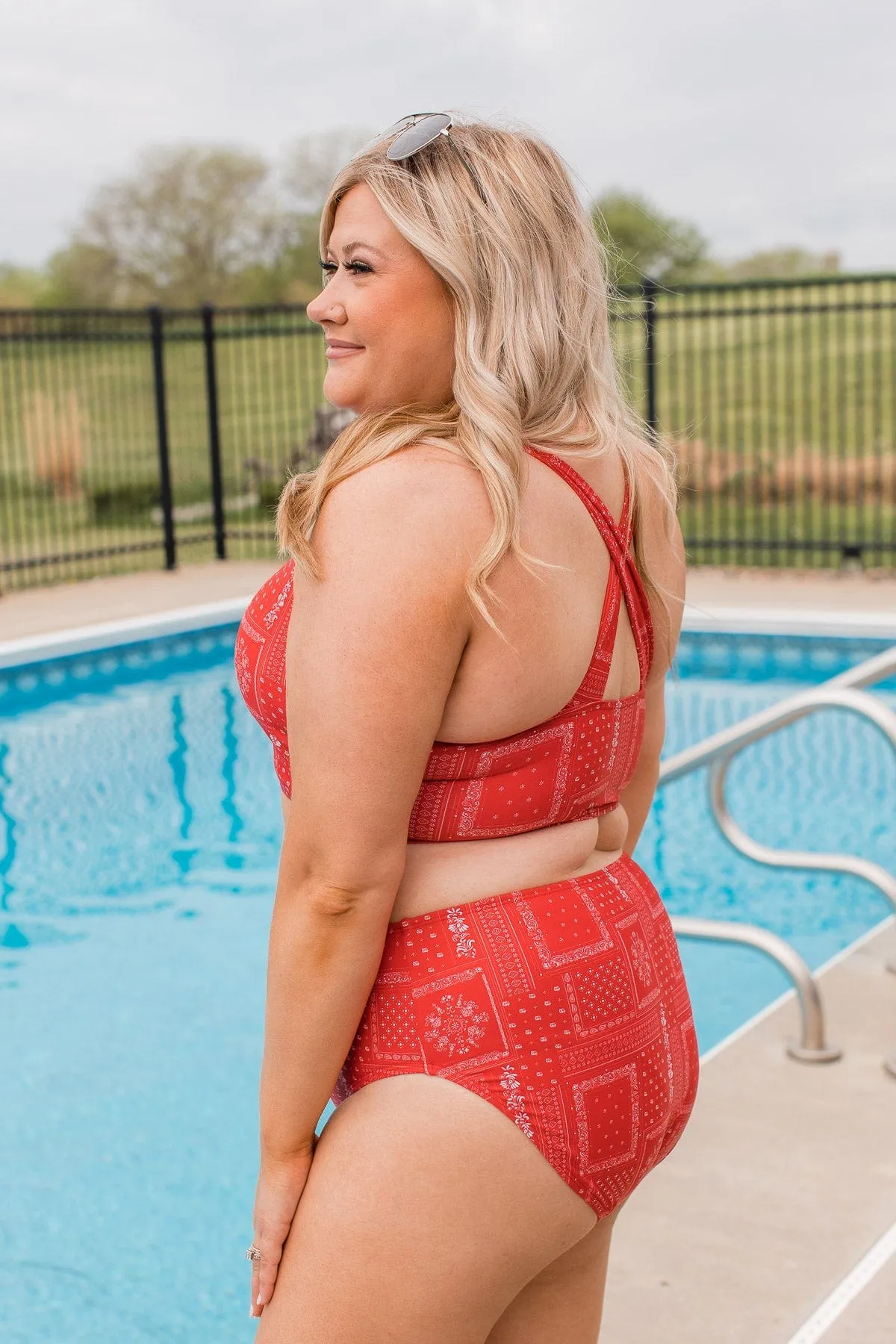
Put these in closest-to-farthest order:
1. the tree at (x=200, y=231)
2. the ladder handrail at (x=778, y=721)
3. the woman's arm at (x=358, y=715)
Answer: the woman's arm at (x=358, y=715)
the ladder handrail at (x=778, y=721)
the tree at (x=200, y=231)

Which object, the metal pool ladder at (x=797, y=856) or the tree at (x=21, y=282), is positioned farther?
the tree at (x=21, y=282)

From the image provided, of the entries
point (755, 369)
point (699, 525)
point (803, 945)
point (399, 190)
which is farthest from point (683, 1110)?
point (699, 525)

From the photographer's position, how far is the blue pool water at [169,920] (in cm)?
356

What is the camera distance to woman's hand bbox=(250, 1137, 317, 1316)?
4.30 feet

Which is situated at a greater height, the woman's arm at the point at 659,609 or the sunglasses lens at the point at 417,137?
the sunglasses lens at the point at 417,137

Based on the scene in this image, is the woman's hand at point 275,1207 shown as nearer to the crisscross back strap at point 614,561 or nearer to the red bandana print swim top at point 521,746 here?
the red bandana print swim top at point 521,746

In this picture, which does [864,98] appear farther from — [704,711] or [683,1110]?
[683,1110]

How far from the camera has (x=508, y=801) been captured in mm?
1306

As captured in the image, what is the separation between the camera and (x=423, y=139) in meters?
1.30

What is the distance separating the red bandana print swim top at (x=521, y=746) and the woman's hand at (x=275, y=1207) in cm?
31

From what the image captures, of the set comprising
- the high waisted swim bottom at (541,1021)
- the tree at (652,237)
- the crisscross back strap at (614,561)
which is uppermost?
the tree at (652,237)

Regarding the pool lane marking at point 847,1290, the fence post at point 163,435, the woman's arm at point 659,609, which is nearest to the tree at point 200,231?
the fence post at point 163,435

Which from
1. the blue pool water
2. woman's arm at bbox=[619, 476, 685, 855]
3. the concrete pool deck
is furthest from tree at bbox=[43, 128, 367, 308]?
woman's arm at bbox=[619, 476, 685, 855]

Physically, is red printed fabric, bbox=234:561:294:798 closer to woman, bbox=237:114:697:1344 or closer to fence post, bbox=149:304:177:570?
woman, bbox=237:114:697:1344
